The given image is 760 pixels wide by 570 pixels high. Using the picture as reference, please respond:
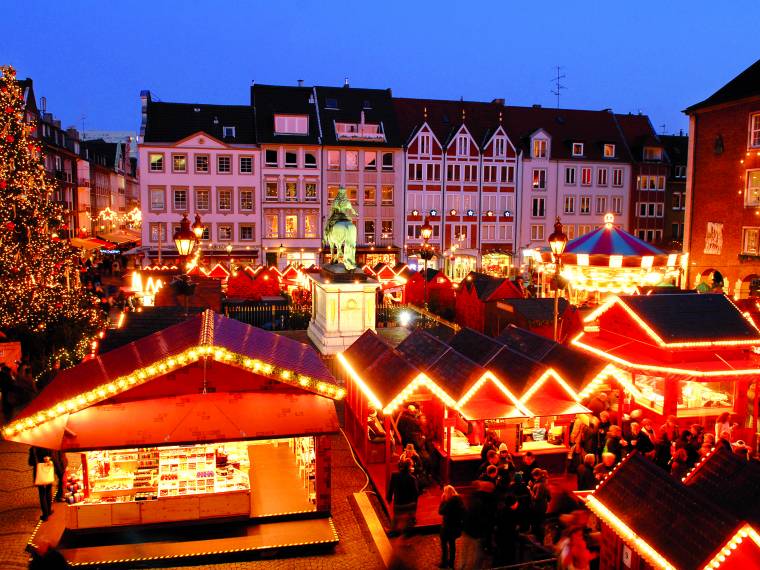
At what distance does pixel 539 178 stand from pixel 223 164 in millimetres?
23955

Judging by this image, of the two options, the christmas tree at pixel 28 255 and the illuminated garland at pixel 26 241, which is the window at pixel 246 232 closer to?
the illuminated garland at pixel 26 241

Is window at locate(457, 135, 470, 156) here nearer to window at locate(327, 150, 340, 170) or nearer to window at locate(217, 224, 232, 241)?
window at locate(327, 150, 340, 170)

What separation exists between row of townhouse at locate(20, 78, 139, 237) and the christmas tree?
2417cm

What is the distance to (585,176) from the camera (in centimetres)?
5359

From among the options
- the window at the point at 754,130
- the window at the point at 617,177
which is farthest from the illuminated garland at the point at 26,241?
the window at the point at 617,177

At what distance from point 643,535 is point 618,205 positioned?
168 feet

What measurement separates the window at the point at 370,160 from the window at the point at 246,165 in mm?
8255

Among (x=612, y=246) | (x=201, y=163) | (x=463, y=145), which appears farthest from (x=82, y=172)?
(x=612, y=246)

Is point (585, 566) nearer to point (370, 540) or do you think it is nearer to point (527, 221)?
point (370, 540)

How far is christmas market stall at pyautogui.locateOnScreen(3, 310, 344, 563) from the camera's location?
9.28m

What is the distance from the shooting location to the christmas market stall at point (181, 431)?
365 inches

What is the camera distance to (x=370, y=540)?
33.8 ft

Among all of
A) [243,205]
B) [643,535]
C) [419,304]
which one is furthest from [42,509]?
[243,205]

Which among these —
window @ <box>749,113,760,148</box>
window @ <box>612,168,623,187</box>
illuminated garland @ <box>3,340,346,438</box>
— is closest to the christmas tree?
illuminated garland @ <box>3,340,346,438</box>
